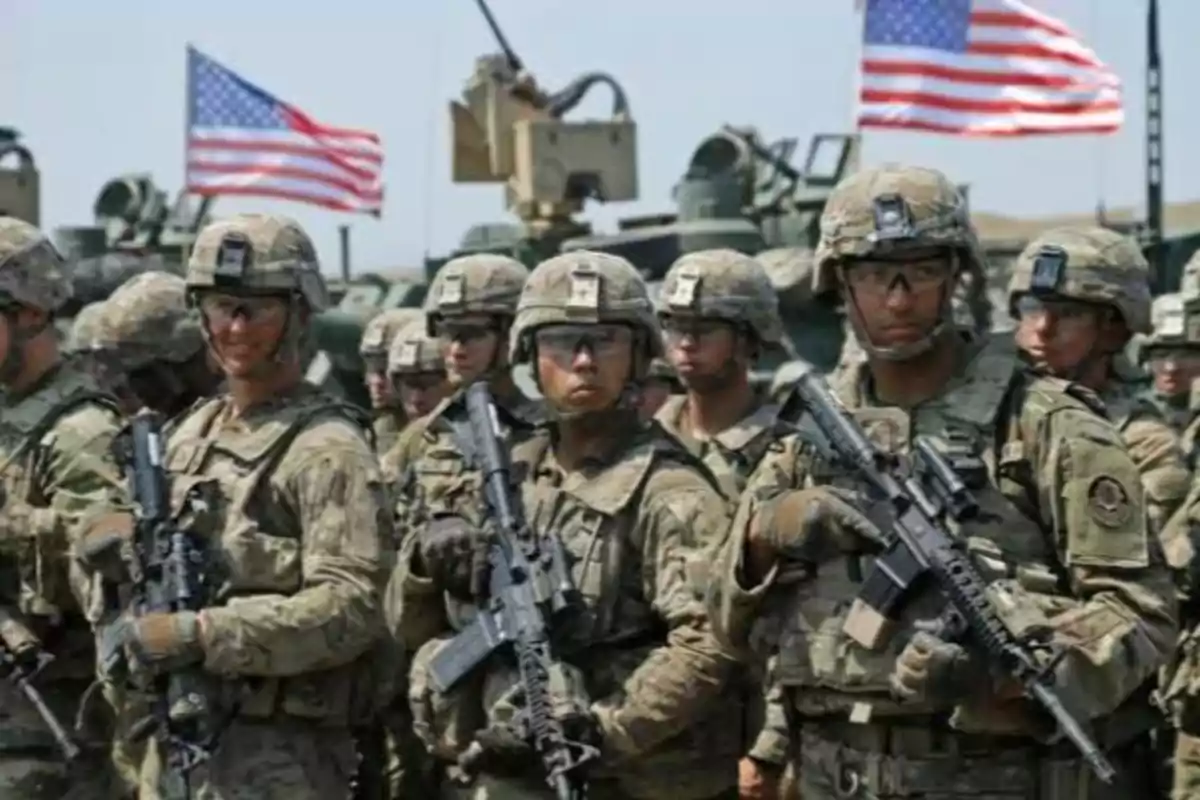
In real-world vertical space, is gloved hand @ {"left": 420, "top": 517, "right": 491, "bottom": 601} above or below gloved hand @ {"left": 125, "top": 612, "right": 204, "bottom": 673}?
above

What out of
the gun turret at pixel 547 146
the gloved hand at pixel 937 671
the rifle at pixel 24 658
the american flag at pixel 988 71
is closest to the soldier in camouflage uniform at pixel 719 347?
the rifle at pixel 24 658

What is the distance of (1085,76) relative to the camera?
1548cm

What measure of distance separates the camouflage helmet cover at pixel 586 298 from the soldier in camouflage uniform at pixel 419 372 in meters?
4.25

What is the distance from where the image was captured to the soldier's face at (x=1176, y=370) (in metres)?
11.4

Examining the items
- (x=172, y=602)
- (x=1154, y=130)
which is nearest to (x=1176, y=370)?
(x=172, y=602)

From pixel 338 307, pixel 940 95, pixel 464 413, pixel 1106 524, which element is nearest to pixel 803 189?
pixel 338 307

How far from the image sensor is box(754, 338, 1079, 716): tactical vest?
581 centimetres

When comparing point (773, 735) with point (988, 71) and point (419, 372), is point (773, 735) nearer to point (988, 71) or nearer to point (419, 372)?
point (419, 372)

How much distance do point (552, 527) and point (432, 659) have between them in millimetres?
454

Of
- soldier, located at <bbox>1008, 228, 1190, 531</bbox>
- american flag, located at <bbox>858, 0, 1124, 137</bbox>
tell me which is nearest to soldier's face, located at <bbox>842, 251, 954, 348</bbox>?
soldier, located at <bbox>1008, 228, 1190, 531</bbox>

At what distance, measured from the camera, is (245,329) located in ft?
23.2

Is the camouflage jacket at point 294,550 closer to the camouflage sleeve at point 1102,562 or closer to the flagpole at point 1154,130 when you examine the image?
the camouflage sleeve at point 1102,562

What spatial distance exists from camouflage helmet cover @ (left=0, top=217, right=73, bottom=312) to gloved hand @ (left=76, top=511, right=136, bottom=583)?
Result: 1.15 m

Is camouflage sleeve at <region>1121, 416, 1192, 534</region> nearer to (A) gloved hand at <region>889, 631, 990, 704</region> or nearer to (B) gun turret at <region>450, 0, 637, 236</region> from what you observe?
(A) gloved hand at <region>889, 631, 990, 704</region>
